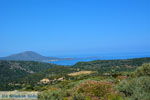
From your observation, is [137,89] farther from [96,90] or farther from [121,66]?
[121,66]

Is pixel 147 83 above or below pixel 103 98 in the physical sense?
above

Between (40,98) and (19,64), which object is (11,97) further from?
(19,64)

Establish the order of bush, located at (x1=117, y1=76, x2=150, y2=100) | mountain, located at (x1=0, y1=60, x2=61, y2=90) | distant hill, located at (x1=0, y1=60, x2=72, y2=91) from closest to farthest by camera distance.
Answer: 1. bush, located at (x1=117, y1=76, x2=150, y2=100)
2. distant hill, located at (x1=0, y1=60, x2=72, y2=91)
3. mountain, located at (x1=0, y1=60, x2=61, y2=90)

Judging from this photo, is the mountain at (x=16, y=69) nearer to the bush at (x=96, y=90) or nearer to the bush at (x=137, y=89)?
the bush at (x=96, y=90)

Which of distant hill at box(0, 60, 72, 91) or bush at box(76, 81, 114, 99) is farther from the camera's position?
distant hill at box(0, 60, 72, 91)

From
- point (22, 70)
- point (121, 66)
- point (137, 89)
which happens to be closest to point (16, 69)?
point (22, 70)

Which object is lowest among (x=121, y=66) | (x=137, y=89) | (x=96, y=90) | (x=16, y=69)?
(x=121, y=66)

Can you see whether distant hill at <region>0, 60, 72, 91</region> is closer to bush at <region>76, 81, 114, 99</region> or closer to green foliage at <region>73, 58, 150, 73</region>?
green foliage at <region>73, 58, 150, 73</region>

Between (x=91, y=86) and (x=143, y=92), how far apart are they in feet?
10.1

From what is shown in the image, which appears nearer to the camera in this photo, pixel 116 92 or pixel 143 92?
pixel 143 92

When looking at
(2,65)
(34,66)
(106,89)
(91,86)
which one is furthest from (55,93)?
(34,66)

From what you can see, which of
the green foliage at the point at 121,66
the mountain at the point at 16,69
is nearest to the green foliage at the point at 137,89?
the green foliage at the point at 121,66

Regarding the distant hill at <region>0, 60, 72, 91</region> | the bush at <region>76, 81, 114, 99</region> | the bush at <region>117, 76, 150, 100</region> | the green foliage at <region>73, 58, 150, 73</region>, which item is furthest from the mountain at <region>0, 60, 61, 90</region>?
the bush at <region>117, 76, 150, 100</region>

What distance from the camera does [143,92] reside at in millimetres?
7875
